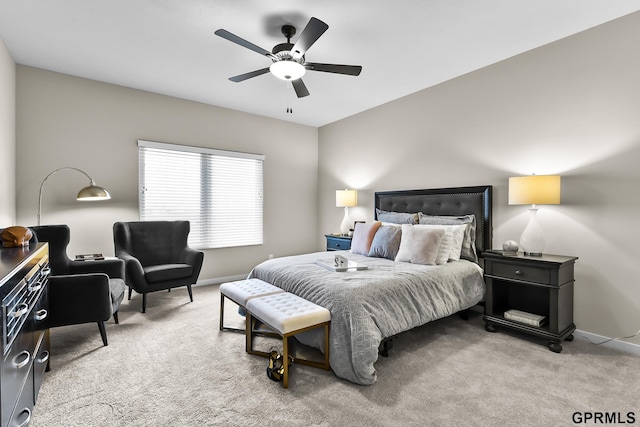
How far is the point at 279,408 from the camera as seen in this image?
186 cm

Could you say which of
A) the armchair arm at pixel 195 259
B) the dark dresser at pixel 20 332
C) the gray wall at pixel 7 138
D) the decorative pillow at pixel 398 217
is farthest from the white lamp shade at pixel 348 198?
the gray wall at pixel 7 138

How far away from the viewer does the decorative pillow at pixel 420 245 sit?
10.2ft

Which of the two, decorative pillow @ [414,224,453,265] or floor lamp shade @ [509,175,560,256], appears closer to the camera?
floor lamp shade @ [509,175,560,256]

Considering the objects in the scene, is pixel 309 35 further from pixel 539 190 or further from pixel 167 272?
pixel 167 272

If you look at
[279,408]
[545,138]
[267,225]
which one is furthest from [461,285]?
[267,225]

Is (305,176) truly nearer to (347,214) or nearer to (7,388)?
(347,214)

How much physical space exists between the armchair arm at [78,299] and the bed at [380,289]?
4.39ft

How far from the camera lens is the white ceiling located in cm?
249

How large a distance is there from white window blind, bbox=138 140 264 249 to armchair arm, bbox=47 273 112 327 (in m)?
1.92

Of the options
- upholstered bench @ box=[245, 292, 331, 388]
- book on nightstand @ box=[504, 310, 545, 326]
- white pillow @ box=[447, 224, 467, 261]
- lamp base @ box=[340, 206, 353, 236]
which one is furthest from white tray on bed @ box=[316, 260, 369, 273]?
lamp base @ box=[340, 206, 353, 236]

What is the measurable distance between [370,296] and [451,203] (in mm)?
2117

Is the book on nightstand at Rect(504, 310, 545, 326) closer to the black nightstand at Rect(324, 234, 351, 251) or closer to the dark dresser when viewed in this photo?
the black nightstand at Rect(324, 234, 351, 251)

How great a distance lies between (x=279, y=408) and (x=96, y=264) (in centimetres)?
250

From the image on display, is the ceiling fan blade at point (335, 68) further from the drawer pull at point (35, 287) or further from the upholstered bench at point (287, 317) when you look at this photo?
the drawer pull at point (35, 287)
